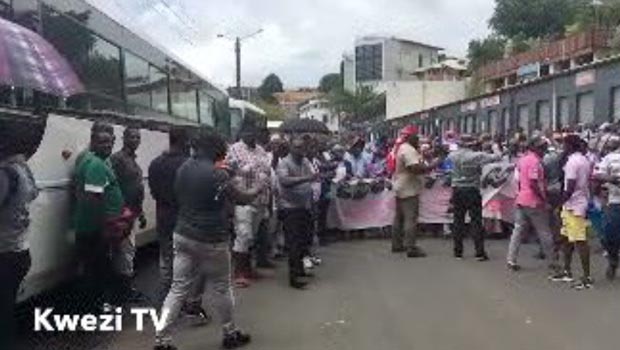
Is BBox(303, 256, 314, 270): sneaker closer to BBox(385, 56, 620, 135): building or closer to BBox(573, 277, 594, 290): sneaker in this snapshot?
BBox(573, 277, 594, 290): sneaker

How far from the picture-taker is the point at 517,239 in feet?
44.7

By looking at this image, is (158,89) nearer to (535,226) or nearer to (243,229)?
(243,229)

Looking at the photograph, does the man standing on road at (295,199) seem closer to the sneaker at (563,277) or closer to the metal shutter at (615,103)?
the sneaker at (563,277)

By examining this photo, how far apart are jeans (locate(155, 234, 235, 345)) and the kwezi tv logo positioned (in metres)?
0.80

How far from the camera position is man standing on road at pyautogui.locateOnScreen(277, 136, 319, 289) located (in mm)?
12273

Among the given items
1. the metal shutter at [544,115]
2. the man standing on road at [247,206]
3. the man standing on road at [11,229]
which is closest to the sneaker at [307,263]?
the man standing on road at [247,206]

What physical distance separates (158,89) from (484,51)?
200 feet

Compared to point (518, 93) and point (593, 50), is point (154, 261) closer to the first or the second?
point (518, 93)

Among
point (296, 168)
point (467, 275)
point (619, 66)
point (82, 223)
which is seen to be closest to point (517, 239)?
point (467, 275)

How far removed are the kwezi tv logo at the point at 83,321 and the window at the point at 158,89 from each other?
651cm

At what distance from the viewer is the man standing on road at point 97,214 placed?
9344mm

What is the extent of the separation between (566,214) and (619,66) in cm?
1183

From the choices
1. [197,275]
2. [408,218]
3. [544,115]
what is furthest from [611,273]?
[544,115]

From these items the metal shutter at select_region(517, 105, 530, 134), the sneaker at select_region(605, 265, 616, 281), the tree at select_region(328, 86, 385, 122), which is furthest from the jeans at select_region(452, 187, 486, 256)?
the tree at select_region(328, 86, 385, 122)
